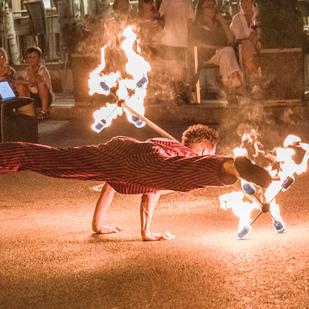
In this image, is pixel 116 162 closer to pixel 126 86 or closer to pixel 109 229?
pixel 109 229

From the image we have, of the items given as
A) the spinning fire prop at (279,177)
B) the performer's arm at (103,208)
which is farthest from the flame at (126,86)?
the spinning fire prop at (279,177)

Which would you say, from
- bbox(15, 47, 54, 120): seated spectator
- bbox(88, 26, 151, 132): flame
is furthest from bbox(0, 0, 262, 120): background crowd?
bbox(88, 26, 151, 132): flame

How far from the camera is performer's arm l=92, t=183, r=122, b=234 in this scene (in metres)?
5.83

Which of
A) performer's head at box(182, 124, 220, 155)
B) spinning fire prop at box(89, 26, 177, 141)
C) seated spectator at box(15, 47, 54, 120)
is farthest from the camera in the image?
seated spectator at box(15, 47, 54, 120)

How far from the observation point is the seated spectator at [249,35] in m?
12.6

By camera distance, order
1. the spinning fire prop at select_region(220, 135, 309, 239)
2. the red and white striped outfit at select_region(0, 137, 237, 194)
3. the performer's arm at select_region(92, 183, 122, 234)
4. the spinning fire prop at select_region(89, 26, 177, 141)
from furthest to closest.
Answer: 1. the spinning fire prop at select_region(89, 26, 177, 141)
2. the performer's arm at select_region(92, 183, 122, 234)
3. the spinning fire prop at select_region(220, 135, 309, 239)
4. the red and white striped outfit at select_region(0, 137, 237, 194)

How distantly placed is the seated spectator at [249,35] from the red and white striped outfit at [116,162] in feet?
25.7

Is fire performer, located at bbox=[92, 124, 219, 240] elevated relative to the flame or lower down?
lower down

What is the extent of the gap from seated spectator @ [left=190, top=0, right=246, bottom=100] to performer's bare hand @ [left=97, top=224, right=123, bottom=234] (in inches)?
275

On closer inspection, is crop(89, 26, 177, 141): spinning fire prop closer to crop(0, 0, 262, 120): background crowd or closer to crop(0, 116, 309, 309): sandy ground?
crop(0, 116, 309, 309): sandy ground

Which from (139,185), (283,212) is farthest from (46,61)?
(139,185)

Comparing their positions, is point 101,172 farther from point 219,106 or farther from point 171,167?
point 219,106

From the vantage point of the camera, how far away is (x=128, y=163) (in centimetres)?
486

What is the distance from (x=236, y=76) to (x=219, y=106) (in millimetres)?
614
